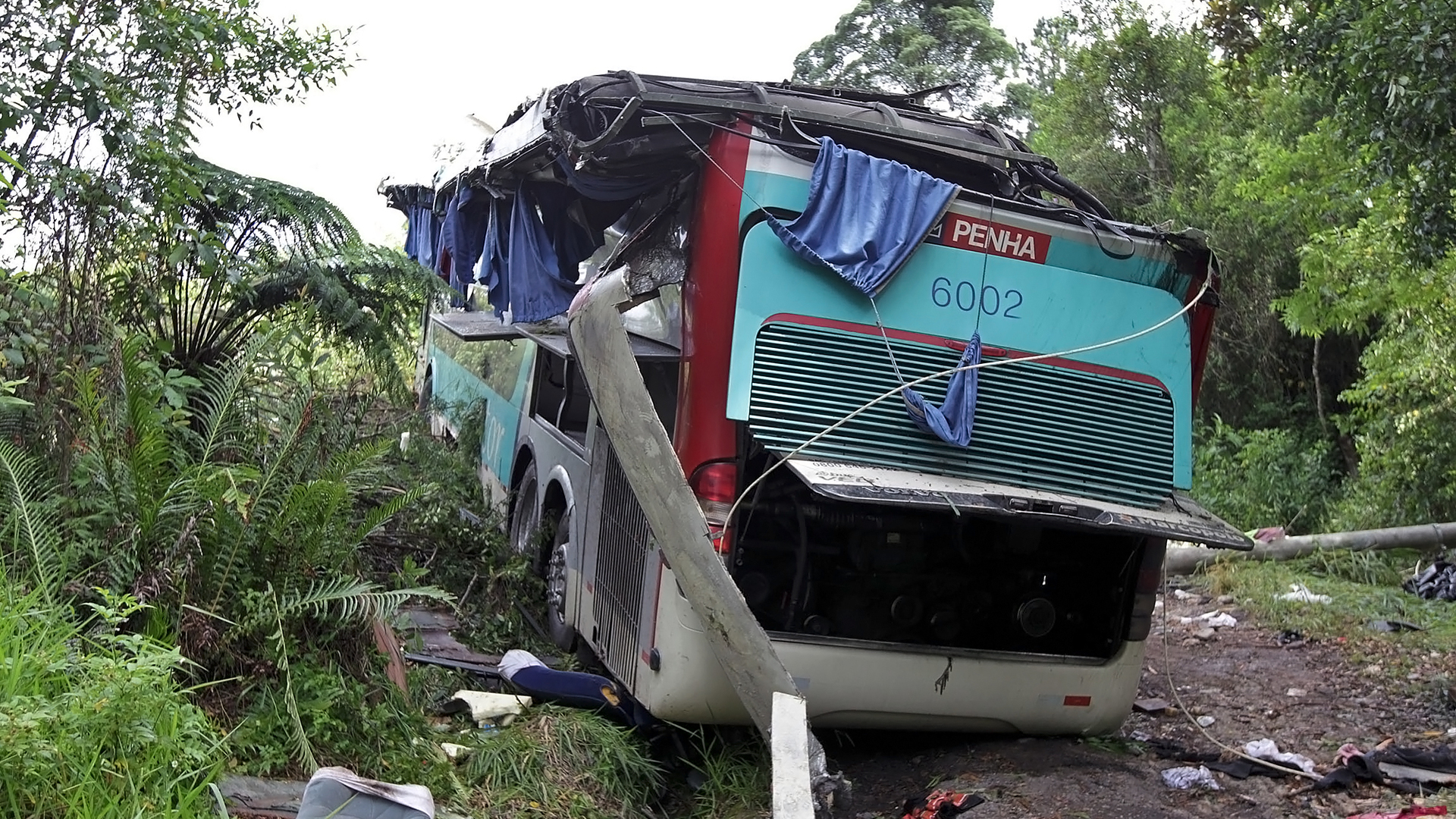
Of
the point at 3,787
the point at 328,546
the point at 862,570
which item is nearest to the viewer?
the point at 3,787

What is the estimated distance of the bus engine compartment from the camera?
5.38 m

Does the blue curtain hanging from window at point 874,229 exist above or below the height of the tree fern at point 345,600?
above

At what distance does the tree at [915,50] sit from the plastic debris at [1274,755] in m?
22.2

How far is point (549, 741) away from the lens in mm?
5035

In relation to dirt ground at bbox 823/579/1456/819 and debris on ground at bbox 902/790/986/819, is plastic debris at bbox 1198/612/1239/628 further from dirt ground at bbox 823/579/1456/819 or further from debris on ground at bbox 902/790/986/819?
debris on ground at bbox 902/790/986/819

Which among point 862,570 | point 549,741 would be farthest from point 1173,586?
point 549,741

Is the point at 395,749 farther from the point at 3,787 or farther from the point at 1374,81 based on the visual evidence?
the point at 1374,81

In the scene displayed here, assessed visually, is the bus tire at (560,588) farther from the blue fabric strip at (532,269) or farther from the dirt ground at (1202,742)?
the dirt ground at (1202,742)

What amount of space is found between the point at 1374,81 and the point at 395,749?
5.75 metres

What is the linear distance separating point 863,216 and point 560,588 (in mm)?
3170

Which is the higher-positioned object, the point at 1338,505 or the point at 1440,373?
the point at 1440,373

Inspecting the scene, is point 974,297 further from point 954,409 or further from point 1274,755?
point 1274,755

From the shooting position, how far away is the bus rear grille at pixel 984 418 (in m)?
4.88

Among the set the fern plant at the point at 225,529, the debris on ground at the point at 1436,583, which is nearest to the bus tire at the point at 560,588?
the fern plant at the point at 225,529
